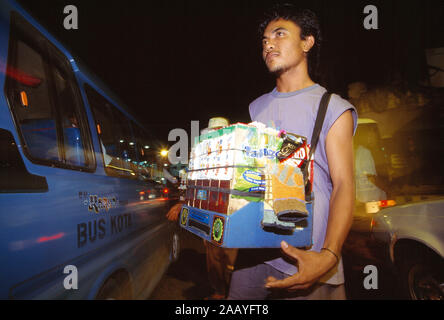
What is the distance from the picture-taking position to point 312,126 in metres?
1.40

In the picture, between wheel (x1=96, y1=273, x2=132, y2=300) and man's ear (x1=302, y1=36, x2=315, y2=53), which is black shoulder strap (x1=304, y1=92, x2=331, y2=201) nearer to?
man's ear (x1=302, y1=36, x2=315, y2=53)

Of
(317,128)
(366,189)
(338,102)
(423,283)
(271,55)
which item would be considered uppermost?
(271,55)

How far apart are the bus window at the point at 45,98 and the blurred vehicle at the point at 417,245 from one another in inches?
144

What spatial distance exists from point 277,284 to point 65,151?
1.59m

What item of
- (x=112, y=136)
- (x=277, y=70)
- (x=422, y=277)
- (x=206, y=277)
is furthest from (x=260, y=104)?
(x=206, y=277)

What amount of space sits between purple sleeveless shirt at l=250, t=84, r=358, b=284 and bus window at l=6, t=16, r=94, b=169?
1.43 metres

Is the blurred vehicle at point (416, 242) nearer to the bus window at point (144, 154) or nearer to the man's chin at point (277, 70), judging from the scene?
the man's chin at point (277, 70)

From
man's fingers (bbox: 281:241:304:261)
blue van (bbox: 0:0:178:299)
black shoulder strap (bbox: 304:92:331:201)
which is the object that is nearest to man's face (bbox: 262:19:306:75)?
black shoulder strap (bbox: 304:92:331:201)

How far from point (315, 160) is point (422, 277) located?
2.92 m

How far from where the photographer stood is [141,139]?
367 cm

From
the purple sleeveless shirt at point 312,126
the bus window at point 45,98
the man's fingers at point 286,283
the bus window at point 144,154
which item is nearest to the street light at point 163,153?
the bus window at point 144,154

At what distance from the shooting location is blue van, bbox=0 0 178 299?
1151 millimetres

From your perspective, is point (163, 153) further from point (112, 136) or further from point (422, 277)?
point (422, 277)
